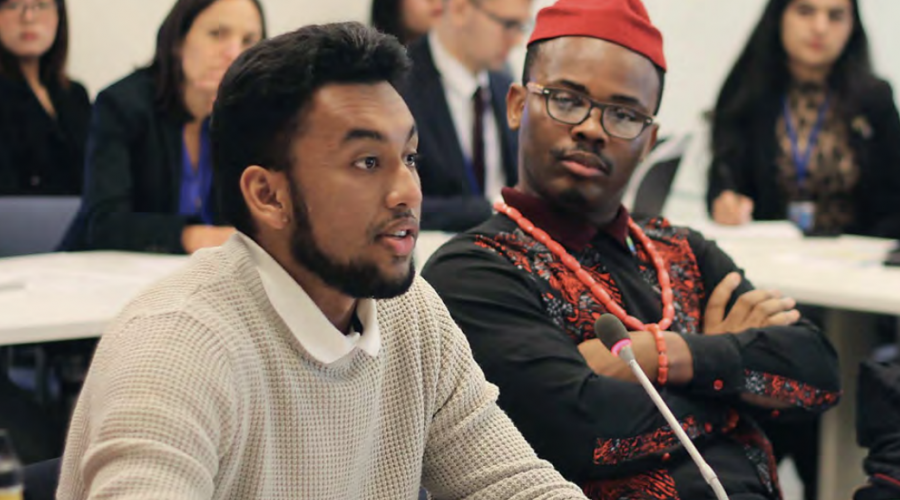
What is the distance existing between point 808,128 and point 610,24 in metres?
2.40

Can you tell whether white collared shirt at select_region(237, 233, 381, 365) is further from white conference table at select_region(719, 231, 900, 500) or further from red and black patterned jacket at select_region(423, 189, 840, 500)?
white conference table at select_region(719, 231, 900, 500)

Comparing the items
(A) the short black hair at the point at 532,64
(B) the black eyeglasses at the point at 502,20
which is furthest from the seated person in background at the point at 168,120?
(A) the short black hair at the point at 532,64

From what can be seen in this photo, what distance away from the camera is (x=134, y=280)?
272 cm

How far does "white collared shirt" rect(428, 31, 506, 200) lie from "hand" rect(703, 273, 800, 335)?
187 centimetres

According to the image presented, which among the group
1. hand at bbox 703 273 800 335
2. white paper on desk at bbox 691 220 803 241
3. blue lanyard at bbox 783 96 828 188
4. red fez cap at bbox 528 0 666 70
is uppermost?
red fez cap at bbox 528 0 666 70

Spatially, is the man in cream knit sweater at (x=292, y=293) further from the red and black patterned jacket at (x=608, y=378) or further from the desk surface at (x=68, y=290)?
the desk surface at (x=68, y=290)

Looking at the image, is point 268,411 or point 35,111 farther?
point 35,111

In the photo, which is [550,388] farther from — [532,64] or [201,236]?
[201,236]

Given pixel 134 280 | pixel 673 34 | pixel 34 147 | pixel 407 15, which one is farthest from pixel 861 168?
pixel 34 147

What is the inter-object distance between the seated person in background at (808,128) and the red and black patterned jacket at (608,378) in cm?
191

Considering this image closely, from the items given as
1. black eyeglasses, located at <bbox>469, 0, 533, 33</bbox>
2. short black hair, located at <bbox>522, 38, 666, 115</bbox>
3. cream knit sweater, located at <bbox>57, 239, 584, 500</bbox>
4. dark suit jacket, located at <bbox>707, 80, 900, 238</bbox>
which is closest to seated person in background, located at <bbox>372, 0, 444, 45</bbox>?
black eyeglasses, located at <bbox>469, 0, 533, 33</bbox>

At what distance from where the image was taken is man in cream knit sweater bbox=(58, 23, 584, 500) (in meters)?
1.14

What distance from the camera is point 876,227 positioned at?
404 centimetres

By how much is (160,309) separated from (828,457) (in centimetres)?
218
